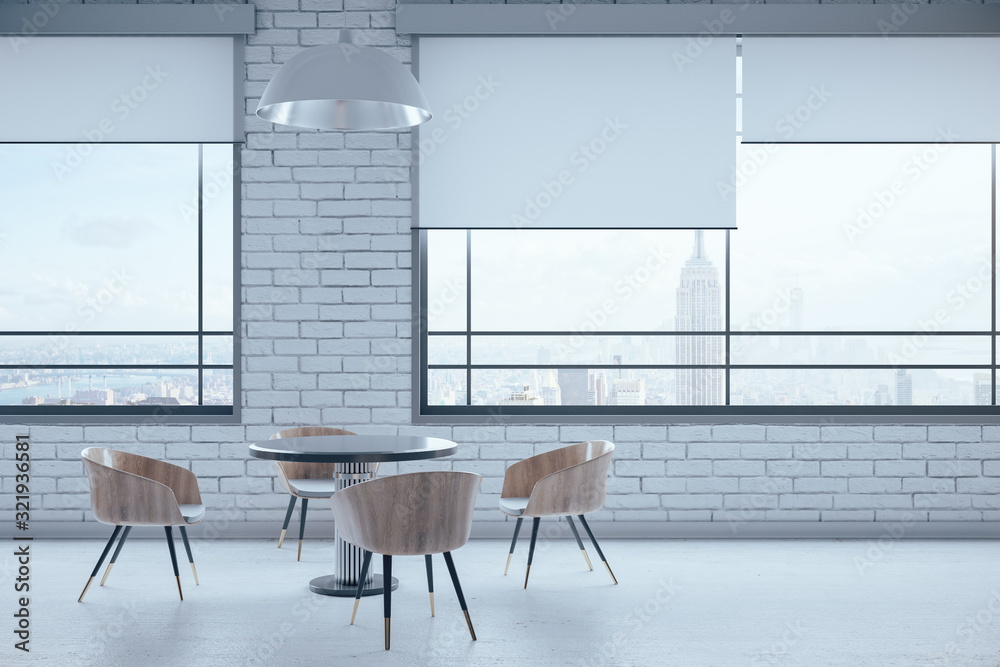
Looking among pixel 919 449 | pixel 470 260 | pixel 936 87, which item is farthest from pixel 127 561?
pixel 936 87

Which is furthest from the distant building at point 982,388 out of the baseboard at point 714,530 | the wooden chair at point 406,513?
the wooden chair at point 406,513

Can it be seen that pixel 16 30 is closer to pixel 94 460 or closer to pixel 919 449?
pixel 94 460

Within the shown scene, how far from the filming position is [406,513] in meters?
2.74

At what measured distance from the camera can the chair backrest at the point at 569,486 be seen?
11.1 ft

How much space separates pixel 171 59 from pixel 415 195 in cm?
157

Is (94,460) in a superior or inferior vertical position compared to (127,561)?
superior

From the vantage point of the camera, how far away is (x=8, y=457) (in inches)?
174

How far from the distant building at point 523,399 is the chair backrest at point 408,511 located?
1776mm

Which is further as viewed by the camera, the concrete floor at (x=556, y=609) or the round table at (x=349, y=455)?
the round table at (x=349, y=455)

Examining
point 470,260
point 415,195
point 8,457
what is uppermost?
point 415,195

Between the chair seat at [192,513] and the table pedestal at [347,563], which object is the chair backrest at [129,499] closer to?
the chair seat at [192,513]

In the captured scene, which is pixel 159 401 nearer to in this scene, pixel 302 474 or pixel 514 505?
pixel 302 474

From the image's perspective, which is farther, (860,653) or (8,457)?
(8,457)

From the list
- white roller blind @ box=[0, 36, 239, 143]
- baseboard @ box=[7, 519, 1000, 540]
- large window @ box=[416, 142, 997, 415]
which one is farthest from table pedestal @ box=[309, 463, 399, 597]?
white roller blind @ box=[0, 36, 239, 143]
